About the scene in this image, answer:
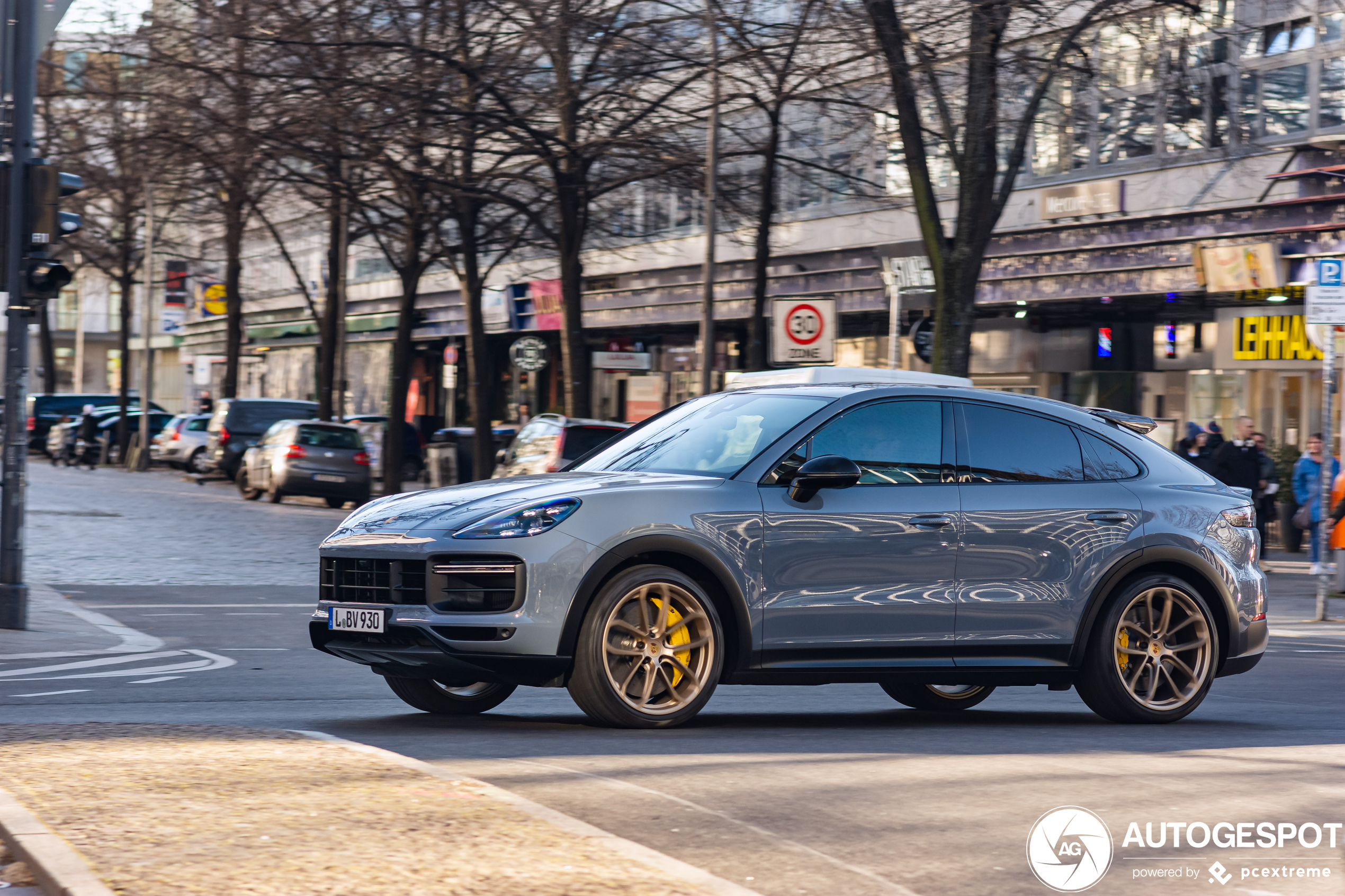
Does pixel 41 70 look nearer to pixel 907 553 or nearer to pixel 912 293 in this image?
pixel 912 293

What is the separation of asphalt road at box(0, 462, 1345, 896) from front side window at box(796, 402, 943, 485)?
1.22 m

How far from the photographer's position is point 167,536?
2388cm

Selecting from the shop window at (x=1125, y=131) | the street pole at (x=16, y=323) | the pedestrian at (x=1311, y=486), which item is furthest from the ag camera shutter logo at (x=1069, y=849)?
the shop window at (x=1125, y=131)

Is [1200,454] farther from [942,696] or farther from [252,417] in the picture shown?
[252,417]

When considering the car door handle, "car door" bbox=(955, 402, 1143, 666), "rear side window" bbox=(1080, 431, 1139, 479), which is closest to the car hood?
"car door" bbox=(955, 402, 1143, 666)

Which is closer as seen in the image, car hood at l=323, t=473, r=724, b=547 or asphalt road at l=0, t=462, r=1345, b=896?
asphalt road at l=0, t=462, r=1345, b=896

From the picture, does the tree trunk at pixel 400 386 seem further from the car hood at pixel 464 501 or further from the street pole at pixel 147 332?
the car hood at pixel 464 501

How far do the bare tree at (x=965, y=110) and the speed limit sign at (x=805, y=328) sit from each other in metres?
3.11

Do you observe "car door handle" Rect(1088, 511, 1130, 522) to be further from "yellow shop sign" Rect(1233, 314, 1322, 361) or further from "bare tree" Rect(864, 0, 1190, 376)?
"yellow shop sign" Rect(1233, 314, 1322, 361)

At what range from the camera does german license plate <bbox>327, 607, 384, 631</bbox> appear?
761cm

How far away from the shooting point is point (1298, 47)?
25547 millimetres

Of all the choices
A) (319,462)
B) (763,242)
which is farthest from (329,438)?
(763,242)

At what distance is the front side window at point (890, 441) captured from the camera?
26.9 ft

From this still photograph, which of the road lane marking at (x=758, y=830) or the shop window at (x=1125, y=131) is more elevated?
the shop window at (x=1125, y=131)
